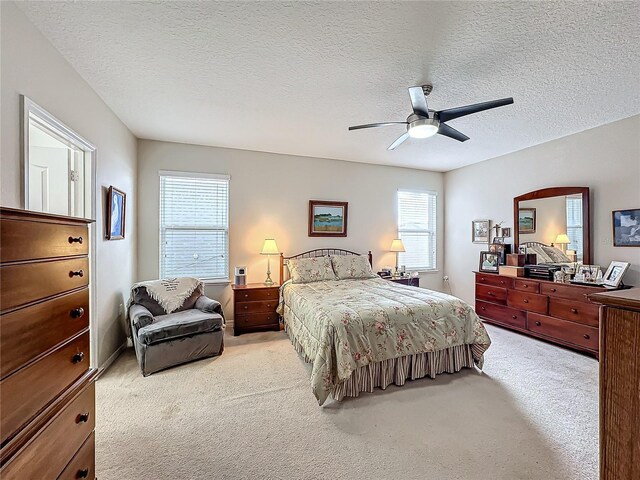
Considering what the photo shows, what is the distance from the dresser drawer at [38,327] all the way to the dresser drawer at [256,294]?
2727 millimetres

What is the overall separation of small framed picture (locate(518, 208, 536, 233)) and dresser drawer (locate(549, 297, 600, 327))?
3.89ft

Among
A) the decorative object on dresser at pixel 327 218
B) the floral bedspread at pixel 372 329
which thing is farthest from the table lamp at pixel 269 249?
the floral bedspread at pixel 372 329

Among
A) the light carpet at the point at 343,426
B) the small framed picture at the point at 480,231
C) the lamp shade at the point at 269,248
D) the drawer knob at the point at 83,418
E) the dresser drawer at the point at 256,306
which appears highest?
the small framed picture at the point at 480,231

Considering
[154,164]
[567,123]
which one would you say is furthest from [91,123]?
[567,123]

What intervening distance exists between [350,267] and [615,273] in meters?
3.19

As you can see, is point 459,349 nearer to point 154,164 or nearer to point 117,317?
point 117,317

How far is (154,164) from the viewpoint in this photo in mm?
4336

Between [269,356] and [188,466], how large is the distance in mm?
1677

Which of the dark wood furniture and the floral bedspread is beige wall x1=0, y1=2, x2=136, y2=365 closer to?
the floral bedspread

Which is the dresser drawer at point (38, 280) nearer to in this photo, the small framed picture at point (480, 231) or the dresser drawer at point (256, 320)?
the dresser drawer at point (256, 320)

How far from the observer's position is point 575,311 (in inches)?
140

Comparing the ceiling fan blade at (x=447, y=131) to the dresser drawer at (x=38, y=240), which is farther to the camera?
the ceiling fan blade at (x=447, y=131)

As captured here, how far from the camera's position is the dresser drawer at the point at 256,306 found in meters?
4.24

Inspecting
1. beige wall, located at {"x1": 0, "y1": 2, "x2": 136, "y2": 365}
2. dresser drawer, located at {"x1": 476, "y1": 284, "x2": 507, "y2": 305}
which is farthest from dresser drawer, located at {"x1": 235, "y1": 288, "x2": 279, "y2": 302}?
dresser drawer, located at {"x1": 476, "y1": 284, "x2": 507, "y2": 305}
